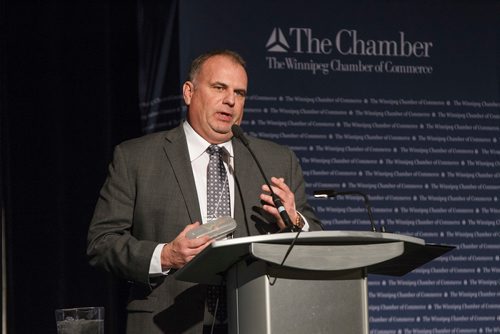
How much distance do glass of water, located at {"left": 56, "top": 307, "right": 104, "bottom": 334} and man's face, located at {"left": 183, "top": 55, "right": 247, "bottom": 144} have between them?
78 centimetres

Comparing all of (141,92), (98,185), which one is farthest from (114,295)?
(141,92)

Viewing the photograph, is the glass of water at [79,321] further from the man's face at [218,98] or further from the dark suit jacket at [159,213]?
the man's face at [218,98]

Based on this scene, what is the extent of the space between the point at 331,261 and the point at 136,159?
3.51 feet

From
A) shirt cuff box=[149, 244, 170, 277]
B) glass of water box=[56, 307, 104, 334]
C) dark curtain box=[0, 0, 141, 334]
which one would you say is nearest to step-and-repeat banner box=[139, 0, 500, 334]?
dark curtain box=[0, 0, 141, 334]

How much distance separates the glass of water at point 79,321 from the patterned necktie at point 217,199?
35 cm

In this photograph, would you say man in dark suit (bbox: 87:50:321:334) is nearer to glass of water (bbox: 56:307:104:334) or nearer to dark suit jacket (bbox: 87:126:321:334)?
dark suit jacket (bbox: 87:126:321:334)

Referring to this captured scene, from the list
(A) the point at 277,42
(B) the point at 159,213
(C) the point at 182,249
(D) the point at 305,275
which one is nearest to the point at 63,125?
(A) the point at 277,42

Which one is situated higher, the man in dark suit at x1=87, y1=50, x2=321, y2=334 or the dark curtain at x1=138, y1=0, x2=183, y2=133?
the dark curtain at x1=138, y1=0, x2=183, y2=133

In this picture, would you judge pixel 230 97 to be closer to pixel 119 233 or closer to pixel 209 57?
pixel 209 57

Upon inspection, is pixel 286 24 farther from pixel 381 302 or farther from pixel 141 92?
pixel 381 302

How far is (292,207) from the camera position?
2.43 meters

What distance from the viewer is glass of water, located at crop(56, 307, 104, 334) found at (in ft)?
8.26

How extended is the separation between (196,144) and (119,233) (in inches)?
18.2

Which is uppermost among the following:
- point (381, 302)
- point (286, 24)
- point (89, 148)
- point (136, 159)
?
point (286, 24)
